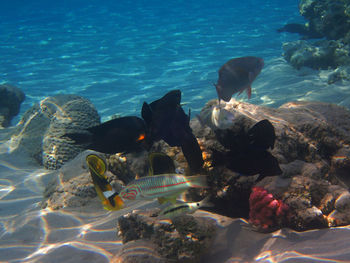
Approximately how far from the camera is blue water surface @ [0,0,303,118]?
12227 millimetres

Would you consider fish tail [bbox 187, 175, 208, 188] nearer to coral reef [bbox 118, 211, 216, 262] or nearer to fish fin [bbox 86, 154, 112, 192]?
coral reef [bbox 118, 211, 216, 262]

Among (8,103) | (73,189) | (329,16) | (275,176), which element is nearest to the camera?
(275,176)

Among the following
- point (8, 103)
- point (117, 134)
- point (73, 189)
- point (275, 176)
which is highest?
point (117, 134)

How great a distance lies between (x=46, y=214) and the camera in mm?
3596

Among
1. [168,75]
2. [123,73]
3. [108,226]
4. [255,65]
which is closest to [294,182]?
[255,65]

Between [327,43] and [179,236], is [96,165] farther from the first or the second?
[327,43]

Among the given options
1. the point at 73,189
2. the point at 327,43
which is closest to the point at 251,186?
the point at 73,189

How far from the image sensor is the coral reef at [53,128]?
6496mm

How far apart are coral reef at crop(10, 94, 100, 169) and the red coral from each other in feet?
17.9

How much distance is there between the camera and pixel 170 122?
255 cm

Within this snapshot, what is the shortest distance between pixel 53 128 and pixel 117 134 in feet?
17.3

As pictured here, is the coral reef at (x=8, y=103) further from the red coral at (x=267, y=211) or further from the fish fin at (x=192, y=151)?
the red coral at (x=267, y=211)

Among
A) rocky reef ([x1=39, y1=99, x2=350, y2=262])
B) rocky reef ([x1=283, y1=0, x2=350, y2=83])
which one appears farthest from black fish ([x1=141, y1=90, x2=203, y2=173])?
rocky reef ([x1=283, y1=0, x2=350, y2=83])

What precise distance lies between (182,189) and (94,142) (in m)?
1.05
